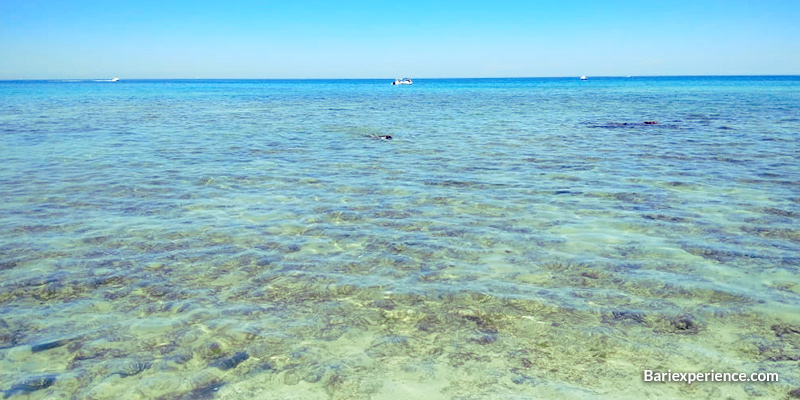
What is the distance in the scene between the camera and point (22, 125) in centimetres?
2909

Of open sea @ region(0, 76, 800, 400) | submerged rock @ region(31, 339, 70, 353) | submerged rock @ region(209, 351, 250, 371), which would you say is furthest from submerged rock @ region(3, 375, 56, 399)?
submerged rock @ region(209, 351, 250, 371)

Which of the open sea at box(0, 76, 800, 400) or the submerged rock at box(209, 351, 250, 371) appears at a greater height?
the open sea at box(0, 76, 800, 400)

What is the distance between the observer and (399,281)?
Answer: 7.06m

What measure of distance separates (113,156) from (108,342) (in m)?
14.1

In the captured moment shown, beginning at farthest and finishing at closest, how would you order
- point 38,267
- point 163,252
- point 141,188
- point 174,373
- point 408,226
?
point 141,188
point 408,226
point 163,252
point 38,267
point 174,373

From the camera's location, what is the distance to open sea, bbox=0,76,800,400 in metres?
4.93

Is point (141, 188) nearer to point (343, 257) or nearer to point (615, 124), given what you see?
point (343, 257)

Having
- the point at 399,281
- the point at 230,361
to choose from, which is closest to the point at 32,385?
the point at 230,361

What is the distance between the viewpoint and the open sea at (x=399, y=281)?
493 centimetres

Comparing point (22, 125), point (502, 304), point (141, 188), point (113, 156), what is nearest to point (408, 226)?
point (502, 304)

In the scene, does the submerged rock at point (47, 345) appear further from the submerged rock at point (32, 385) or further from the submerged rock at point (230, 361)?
the submerged rock at point (230, 361)

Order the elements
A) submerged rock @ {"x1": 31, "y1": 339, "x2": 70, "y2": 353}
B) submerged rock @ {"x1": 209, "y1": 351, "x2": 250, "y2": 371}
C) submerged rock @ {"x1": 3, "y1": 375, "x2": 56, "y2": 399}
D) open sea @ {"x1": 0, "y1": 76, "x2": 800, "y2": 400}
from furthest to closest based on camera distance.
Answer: submerged rock @ {"x1": 31, "y1": 339, "x2": 70, "y2": 353} < submerged rock @ {"x1": 209, "y1": 351, "x2": 250, "y2": 371} < open sea @ {"x1": 0, "y1": 76, "x2": 800, "y2": 400} < submerged rock @ {"x1": 3, "y1": 375, "x2": 56, "y2": 399}

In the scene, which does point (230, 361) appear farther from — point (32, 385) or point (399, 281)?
point (399, 281)

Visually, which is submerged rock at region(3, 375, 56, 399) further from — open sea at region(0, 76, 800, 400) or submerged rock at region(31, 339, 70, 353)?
submerged rock at region(31, 339, 70, 353)
